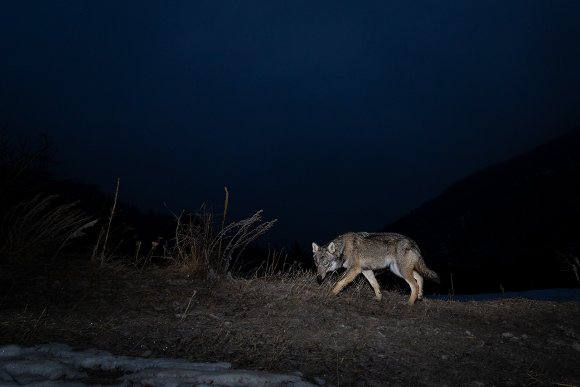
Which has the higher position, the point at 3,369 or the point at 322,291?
the point at 322,291

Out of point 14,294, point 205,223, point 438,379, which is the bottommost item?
point 438,379

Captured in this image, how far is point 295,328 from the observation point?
443 cm

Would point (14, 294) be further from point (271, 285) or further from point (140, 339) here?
point (271, 285)

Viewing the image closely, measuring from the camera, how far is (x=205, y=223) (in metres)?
6.96

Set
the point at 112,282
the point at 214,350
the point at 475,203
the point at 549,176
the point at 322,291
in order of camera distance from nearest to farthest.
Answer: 1. the point at 214,350
2. the point at 112,282
3. the point at 322,291
4. the point at 549,176
5. the point at 475,203

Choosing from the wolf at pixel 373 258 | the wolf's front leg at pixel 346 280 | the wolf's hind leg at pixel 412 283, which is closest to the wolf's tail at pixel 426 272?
the wolf at pixel 373 258

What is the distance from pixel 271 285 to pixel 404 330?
2756mm

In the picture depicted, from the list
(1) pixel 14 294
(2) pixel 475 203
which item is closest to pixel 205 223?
(1) pixel 14 294

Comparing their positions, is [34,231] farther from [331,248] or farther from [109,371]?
[331,248]

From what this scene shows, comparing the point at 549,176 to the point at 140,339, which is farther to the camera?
the point at 549,176

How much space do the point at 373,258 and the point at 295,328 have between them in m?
2.85

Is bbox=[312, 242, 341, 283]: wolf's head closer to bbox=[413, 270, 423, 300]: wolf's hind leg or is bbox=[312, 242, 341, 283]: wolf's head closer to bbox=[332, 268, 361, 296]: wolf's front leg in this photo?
bbox=[332, 268, 361, 296]: wolf's front leg

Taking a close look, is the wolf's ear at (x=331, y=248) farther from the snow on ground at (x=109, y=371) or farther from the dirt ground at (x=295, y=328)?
the snow on ground at (x=109, y=371)

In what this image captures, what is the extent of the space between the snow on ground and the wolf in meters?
3.70
